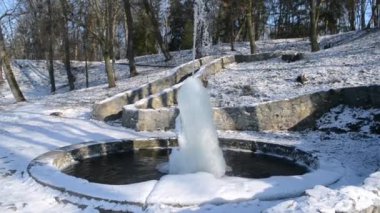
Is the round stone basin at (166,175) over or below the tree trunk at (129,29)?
below

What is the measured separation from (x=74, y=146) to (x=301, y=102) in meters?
6.58

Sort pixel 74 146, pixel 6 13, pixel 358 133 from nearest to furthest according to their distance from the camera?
pixel 74 146, pixel 358 133, pixel 6 13

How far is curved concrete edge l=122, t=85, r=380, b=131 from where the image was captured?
13.8 m

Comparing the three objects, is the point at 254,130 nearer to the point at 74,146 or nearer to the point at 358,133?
the point at 358,133

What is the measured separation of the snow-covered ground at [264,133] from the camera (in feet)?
21.9

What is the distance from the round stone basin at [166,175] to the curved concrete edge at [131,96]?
4.00 m

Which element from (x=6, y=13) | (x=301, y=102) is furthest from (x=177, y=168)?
(x=6, y=13)

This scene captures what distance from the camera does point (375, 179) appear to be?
19.8ft

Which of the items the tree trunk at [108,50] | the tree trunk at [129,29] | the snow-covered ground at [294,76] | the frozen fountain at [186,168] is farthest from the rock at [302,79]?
the tree trunk at [129,29]

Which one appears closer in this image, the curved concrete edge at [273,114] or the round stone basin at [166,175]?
the round stone basin at [166,175]

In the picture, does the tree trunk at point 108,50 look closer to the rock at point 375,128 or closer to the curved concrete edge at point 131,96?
the curved concrete edge at point 131,96

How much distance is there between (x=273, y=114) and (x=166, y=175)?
654 cm

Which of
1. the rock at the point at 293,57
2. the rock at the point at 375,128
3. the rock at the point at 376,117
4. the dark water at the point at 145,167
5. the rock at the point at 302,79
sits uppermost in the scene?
the rock at the point at 293,57

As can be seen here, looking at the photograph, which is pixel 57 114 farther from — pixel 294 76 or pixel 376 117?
pixel 376 117
